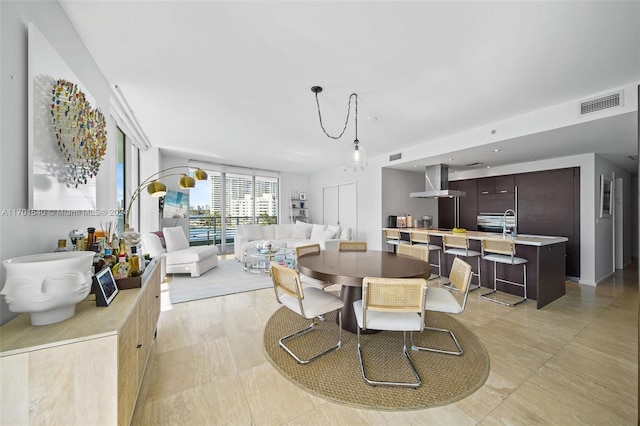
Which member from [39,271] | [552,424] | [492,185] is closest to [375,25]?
[39,271]

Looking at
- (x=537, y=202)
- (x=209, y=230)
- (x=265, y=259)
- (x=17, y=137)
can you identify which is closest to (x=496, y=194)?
(x=537, y=202)

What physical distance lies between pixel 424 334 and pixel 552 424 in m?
1.11

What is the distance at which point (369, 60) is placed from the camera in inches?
89.6

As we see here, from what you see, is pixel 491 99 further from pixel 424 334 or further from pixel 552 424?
pixel 552 424

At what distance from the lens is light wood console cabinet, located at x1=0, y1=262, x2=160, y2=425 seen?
0.89 m

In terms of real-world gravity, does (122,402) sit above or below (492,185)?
below

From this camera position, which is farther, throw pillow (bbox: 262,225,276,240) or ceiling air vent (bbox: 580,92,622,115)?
throw pillow (bbox: 262,225,276,240)

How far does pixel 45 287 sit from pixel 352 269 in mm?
1863

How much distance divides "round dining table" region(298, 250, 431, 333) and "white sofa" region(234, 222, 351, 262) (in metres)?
2.99

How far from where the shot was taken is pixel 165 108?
11.2ft

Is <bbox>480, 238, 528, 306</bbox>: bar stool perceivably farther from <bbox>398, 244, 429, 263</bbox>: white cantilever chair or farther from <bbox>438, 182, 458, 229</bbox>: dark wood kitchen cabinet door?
<bbox>438, 182, 458, 229</bbox>: dark wood kitchen cabinet door

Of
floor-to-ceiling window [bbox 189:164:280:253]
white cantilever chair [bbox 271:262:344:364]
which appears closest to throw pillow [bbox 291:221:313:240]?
floor-to-ceiling window [bbox 189:164:280:253]

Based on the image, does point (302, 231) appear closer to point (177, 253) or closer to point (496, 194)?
point (177, 253)

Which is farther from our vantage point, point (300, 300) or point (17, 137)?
point (300, 300)
